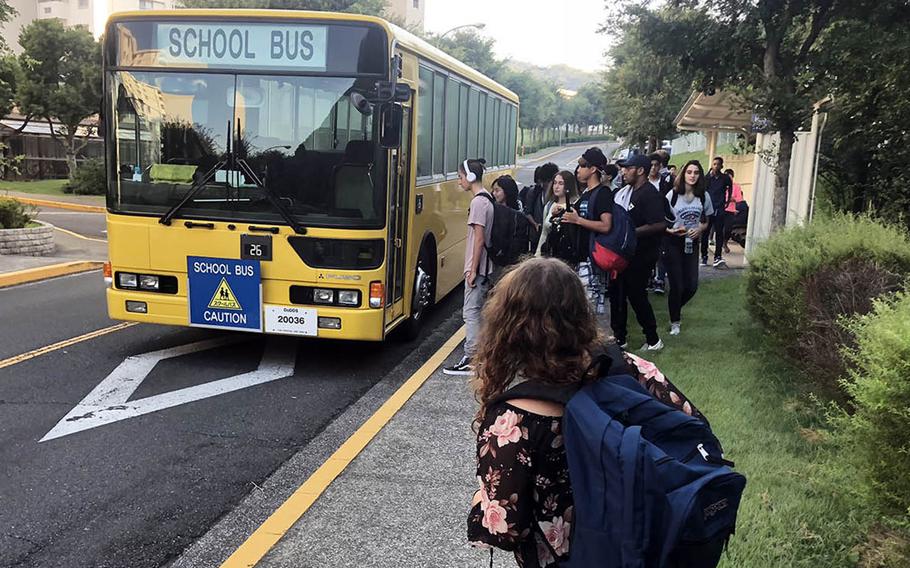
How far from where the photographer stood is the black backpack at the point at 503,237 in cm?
653

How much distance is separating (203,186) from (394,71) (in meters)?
1.89

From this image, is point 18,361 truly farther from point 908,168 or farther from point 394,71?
point 908,168

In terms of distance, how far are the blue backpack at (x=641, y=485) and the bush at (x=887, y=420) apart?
1.44m

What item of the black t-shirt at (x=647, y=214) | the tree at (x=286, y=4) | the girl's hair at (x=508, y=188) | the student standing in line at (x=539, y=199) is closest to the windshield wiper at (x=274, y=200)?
the girl's hair at (x=508, y=188)

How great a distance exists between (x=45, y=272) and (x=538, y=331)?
A: 38.3 feet

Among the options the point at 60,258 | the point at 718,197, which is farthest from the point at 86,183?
the point at 718,197

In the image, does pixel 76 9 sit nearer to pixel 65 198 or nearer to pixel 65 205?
pixel 65 198

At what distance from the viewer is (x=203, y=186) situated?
642 centimetres

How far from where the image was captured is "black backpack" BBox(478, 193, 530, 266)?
21.4 ft

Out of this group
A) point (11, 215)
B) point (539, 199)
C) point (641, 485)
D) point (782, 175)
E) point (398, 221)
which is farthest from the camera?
point (11, 215)

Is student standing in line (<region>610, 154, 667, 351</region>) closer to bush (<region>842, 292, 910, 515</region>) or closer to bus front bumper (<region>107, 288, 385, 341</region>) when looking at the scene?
bus front bumper (<region>107, 288, 385, 341</region>)

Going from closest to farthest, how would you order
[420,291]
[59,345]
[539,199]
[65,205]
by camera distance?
[59,345] → [420,291] → [539,199] → [65,205]

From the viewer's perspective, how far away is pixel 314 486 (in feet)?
14.4

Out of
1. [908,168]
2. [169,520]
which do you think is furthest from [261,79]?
[908,168]
